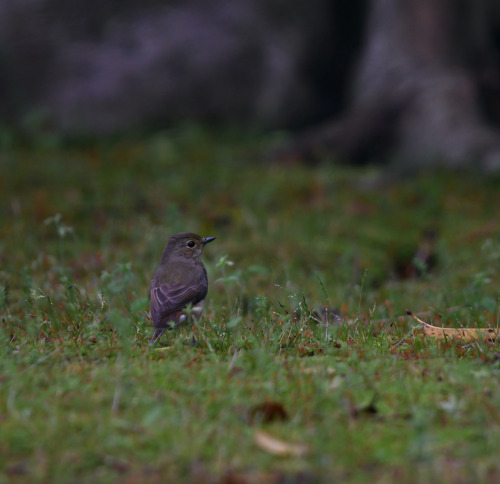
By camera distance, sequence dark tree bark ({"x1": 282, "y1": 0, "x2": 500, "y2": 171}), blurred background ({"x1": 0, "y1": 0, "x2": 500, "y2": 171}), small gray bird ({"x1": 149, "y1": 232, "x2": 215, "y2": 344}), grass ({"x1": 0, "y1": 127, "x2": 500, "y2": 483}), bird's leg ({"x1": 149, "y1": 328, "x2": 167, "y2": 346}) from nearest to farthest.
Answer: grass ({"x1": 0, "y1": 127, "x2": 500, "y2": 483})
bird's leg ({"x1": 149, "y1": 328, "x2": 167, "y2": 346})
small gray bird ({"x1": 149, "y1": 232, "x2": 215, "y2": 344})
dark tree bark ({"x1": 282, "y1": 0, "x2": 500, "y2": 171})
blurred background ({"x1": 0, "y1": 0, "x2": 500, "y2": 171})

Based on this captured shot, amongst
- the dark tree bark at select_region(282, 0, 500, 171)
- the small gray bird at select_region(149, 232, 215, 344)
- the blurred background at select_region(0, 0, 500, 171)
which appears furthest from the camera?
the blurred background at select_region(0, 0, 500, 171)

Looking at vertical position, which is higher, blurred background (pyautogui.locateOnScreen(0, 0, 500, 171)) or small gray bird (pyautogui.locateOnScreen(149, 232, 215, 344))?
blurred background (pyautogui.locateOnScreen(0, 0, 500, 171))

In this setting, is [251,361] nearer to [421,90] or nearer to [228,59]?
[421,90]

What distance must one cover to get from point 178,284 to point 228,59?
31.6ft

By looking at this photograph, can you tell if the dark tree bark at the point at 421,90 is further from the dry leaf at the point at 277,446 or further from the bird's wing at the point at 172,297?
the dry leaf at the point at 277,446

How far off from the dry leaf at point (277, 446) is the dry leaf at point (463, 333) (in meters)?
1.90

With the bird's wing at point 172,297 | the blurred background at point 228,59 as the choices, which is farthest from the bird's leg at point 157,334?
the blurred background at point 228,59

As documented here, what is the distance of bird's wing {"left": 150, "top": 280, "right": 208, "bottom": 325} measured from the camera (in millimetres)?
5488

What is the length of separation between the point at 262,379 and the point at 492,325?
7.36 feet

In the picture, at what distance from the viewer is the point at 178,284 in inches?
231

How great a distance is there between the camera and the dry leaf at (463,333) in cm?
489

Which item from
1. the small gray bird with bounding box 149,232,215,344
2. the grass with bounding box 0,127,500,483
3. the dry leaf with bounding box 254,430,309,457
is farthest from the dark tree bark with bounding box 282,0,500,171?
the dry leaf with bounding box 254,430,309,457

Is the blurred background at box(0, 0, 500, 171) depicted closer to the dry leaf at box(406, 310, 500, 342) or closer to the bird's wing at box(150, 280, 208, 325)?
the bird's wing at box(150, 280, 208, 325)

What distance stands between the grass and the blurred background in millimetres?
4450
